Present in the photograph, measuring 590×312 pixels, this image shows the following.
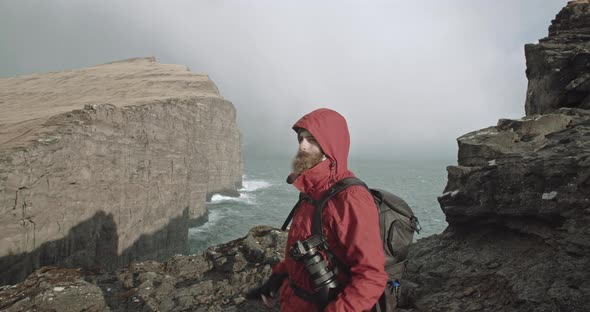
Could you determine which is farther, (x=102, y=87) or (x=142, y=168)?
(x=102, y=87)

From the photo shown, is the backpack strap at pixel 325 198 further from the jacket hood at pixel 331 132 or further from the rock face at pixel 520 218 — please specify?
the rock face at pixel 520 218

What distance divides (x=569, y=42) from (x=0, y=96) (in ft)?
188

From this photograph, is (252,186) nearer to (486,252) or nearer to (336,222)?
(486,252)

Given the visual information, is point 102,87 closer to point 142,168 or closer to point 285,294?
point 142,168

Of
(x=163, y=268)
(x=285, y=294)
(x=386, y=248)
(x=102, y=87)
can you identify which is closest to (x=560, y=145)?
(x=386, y=248)

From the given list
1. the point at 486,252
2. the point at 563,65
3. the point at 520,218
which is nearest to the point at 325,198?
the point at 486,252

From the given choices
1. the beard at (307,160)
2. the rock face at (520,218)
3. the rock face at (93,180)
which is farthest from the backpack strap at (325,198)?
the rock face at (93,180)

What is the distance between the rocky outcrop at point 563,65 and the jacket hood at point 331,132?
25.4 ft

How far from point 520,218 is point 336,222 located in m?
4.49

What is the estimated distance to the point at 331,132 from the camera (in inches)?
92.0

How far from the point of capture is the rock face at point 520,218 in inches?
150

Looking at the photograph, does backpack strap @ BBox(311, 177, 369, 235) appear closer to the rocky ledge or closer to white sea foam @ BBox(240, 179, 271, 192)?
the rocky ledge

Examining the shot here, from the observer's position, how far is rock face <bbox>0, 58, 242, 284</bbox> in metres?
14.1

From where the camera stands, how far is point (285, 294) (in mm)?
2596
